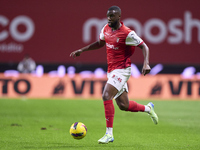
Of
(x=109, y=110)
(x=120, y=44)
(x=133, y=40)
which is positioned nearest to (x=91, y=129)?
(x=109, y=110)

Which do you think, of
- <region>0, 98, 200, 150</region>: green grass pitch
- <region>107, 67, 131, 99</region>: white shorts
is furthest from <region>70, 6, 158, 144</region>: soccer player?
<region>0, 98, 200, 150</region>: green grass pitch

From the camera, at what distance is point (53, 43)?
2389cm

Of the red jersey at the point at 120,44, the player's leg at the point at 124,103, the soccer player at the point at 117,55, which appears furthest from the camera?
the player's leg at the point at 124,103

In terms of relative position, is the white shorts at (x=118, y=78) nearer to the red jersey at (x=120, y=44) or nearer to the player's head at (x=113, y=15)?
the red jersey at (x=120, y=44)

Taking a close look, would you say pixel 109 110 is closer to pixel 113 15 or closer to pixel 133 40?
pixel 133 40

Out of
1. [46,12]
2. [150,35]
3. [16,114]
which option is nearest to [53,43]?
[46,12]

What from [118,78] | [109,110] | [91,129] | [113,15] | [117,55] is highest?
[113,15]

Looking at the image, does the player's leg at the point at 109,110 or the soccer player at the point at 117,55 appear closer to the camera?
the player's leg at the point at 109,110

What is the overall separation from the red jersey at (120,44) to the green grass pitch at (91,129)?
1.43 m

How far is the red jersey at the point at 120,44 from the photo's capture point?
7.57 meters

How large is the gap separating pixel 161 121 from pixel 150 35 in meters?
12.8

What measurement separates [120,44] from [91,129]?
2.57 m

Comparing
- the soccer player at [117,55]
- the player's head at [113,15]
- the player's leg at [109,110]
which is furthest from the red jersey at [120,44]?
the player's leg at [109,110]

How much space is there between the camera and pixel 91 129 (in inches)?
372
